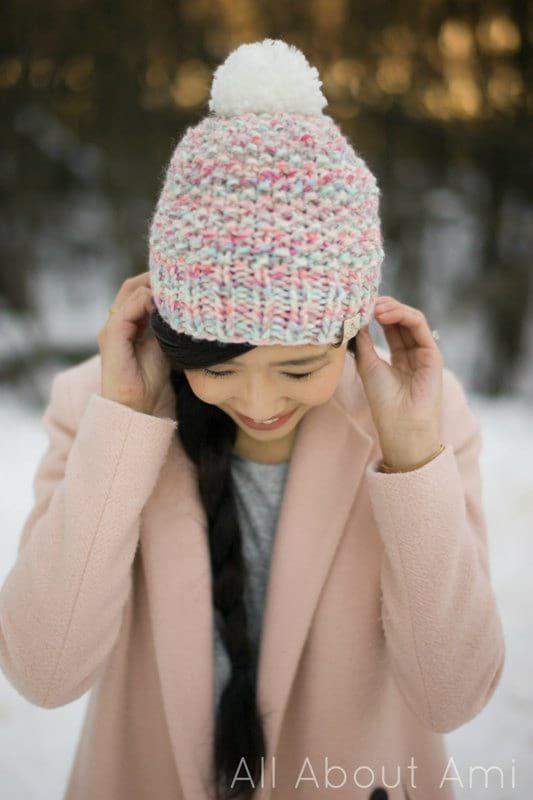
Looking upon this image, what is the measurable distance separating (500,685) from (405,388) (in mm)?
1510

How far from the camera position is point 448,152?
3.11m

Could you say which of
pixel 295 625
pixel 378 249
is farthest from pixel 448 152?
pixel 295 625

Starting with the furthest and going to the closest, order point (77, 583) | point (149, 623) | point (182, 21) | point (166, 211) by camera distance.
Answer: point (182, 21) → point (149, 623) → point (77, 583) → point (166, 211)

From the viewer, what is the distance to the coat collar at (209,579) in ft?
3.65

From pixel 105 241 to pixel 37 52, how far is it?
0.85 m

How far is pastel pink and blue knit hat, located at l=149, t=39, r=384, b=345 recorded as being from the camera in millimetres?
862

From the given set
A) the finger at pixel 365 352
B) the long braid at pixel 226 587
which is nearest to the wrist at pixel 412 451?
the finger at pixel 365 352

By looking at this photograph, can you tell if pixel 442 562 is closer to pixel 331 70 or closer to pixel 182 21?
pixel 331 70

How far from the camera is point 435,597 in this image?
103 cm

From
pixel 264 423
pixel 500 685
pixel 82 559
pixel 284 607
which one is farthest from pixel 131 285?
pixel 500 685

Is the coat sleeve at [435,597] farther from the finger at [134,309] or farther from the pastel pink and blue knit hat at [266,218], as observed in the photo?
the finger at [134,309]

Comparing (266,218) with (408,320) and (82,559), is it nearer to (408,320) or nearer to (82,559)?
(408,320)

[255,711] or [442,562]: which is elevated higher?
[442,562]

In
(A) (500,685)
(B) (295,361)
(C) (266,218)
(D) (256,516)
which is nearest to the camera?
(C) (266,218)
